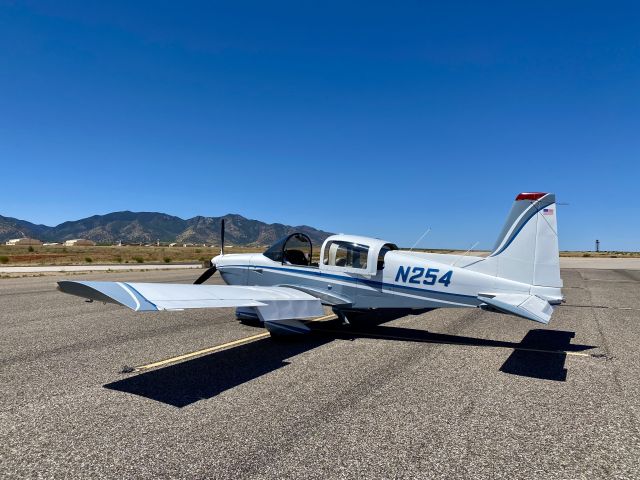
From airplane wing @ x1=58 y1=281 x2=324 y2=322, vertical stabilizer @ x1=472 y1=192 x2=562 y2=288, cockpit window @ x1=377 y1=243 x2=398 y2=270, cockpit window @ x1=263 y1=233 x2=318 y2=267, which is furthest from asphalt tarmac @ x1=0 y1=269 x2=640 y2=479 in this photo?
cockpit window @ x1=263 y1=233 x2=318 y2=267

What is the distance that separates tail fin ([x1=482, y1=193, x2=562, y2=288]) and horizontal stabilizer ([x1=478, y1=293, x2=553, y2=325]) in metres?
0.50

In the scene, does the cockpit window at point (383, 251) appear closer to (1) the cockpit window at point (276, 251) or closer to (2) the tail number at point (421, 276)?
(2) the tail number at point (421, 276)

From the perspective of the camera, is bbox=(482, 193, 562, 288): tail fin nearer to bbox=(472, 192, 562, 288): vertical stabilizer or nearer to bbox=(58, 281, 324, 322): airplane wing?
bbox=(472, 192, 562, 288): vertical stabilizer

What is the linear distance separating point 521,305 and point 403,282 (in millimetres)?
2507

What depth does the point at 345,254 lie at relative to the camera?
962cm

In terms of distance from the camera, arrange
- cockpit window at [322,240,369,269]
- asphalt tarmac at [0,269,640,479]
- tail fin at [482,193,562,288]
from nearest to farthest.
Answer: asphalt tarmac at [0,269,640,479] < tail fin at [482,193,562,288] < cockpit window at [322,240,369,269]

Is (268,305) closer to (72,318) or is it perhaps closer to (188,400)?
(188,400)

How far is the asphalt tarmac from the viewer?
375cm

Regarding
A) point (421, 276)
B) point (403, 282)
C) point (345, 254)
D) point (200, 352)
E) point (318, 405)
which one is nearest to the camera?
point (318, 405)

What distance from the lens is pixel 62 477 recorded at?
3.46 m

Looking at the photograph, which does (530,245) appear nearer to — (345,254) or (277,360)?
(345,254)

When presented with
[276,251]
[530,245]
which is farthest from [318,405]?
[276,251]

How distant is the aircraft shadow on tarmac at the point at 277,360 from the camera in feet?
18.8

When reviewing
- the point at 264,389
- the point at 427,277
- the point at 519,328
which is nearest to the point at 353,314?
the point at 427,277
